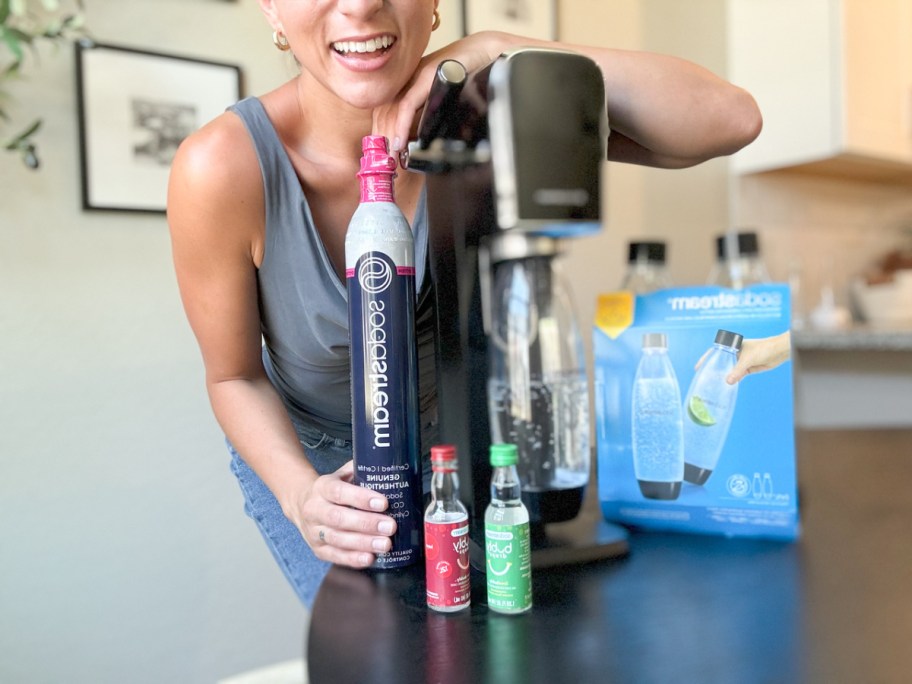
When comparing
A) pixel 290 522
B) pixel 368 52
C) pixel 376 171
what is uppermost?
pixel 368 52

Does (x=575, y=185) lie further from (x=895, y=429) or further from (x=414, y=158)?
(x=895, y=429)

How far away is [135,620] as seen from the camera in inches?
61.5

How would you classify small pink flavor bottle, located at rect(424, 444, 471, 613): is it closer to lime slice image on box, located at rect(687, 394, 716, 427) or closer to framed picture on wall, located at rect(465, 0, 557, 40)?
lime slice image on box, located at rect(687, 394, 716, 427)

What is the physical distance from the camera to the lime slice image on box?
67 centimetres

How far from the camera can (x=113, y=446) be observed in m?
1.55

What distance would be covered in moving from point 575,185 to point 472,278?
0.51 ft

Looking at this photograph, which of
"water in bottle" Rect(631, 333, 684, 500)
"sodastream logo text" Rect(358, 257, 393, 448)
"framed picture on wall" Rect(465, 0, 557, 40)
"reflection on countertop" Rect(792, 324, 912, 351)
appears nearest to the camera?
"sodastream logo text" Rect(358, 257, 393, 448)

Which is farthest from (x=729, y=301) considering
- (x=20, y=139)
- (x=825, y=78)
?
(x=825, y=78)

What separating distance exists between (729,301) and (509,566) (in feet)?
1.10

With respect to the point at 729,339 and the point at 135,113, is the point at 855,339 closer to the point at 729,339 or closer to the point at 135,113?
the point at 729,339

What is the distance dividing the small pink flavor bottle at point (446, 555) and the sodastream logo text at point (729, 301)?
297 mm

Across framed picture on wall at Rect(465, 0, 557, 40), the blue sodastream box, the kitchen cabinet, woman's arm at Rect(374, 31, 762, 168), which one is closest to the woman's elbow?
woman's arm at Rect(374, 31, 762, 168)

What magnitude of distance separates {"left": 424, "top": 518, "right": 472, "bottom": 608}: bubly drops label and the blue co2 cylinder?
8cm

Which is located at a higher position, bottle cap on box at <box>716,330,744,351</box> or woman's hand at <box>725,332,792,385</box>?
bottle cap on box at <box>716,330,744,351</box>
